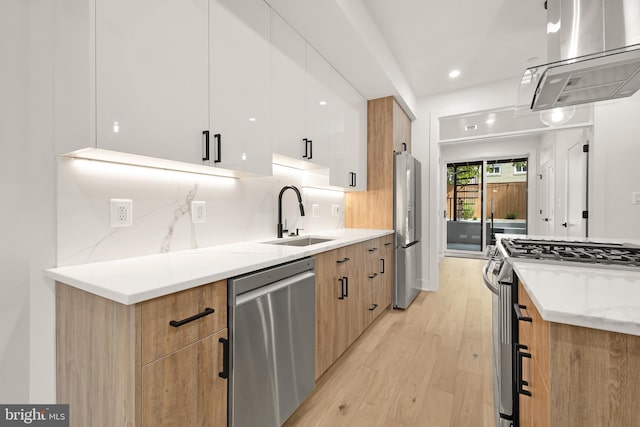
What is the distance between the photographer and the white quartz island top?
0.65 meters

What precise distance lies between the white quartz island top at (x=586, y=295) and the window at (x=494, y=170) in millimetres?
6136

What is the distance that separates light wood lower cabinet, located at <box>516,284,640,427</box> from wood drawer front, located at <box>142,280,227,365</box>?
1.06 meters

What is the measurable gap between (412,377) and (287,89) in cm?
222

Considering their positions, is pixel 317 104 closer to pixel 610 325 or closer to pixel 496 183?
pixel 610 325

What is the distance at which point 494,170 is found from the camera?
6.46m

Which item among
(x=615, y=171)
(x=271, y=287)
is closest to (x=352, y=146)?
(x=271, y=287)

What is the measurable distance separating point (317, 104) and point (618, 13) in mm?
1850

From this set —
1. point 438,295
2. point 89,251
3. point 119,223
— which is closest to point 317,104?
point 119,223

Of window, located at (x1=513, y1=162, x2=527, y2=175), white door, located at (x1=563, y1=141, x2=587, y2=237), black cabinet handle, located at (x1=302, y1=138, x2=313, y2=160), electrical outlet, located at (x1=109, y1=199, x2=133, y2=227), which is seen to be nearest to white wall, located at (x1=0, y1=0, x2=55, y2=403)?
electrical outlet, located at (x1=109, y1=199, x2=133, y2=227)

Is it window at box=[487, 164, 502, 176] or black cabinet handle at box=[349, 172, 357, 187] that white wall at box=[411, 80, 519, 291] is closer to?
black cabinet handle at box=[349, 172, 357, 187]

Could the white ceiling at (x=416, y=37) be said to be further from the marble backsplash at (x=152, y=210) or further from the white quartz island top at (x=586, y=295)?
the white quartz island top at (x=586, y=295)

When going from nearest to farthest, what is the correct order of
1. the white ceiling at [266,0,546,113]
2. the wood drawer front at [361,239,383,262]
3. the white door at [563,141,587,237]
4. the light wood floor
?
the light wood floor
the white ceiling at [266,0,546,113]
the wood drawer front at [361,239,383,262]
the white door at [563,141,587,237]

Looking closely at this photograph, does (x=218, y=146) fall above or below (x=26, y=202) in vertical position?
above

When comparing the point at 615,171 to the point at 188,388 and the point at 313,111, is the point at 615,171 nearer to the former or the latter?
the point at 313,111
